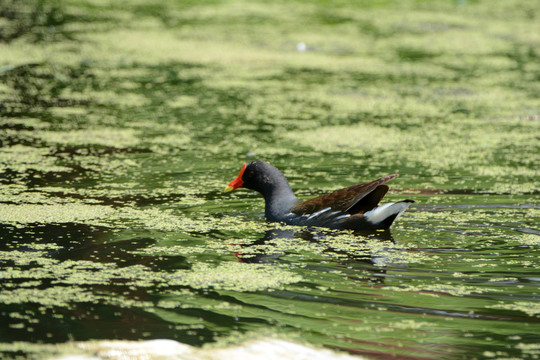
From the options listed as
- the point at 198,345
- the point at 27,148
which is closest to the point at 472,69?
the point at 27,148

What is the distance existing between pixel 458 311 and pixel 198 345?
116 cm

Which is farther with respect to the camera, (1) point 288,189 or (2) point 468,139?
(2) point 468,139

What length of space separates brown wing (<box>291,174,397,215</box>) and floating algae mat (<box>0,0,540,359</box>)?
18 centimetres

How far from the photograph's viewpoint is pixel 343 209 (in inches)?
200

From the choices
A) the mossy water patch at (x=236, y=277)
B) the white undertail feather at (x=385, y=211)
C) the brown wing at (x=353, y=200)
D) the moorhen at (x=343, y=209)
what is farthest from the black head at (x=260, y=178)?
the mossy water patch at (x=236, y=277)

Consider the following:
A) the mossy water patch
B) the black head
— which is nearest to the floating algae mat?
the mossy water patch

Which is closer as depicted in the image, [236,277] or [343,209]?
[236,277]

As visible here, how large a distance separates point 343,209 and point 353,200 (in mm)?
81

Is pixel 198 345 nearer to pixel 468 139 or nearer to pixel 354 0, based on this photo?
pixel 468 139

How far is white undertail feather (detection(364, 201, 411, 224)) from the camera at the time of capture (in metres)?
4.97

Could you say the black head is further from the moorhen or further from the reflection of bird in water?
the reflection of bird in water

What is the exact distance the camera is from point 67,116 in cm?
790

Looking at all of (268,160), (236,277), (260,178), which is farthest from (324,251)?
(268,160)

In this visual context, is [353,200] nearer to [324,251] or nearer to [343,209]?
[343,209]
